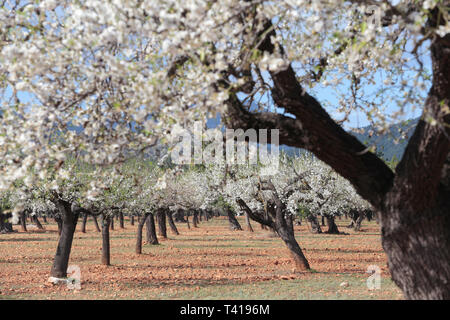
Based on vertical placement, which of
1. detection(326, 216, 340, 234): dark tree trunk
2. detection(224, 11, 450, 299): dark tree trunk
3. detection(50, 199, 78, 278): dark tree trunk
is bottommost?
detection(326, 216, 340, 234): dark tree trunk

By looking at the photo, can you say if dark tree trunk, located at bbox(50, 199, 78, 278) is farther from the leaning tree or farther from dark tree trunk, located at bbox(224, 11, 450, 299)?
dark tree trunk, located at bbox(224, 11, 450, 299)

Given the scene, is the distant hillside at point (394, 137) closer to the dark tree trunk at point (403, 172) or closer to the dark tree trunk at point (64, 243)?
the dark tree trunk at point (403, 172)

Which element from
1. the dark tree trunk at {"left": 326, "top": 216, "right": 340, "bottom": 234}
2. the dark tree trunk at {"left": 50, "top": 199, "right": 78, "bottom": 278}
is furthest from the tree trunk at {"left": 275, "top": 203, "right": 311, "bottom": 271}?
the dark tree trunk at {"left": 326, "top": 216, "right": 340, "bottom": 234}

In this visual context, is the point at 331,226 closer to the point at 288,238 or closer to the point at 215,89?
the point at 288,238

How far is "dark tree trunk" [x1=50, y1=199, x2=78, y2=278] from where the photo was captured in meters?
17.6

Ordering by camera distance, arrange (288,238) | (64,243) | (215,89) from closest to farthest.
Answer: (215,89), (64,243), (288,238)

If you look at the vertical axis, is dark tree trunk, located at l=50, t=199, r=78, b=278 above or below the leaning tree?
below

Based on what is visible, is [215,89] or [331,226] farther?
[331,226]

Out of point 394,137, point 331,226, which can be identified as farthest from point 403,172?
point 331,226

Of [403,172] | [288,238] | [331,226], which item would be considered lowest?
[331,226]

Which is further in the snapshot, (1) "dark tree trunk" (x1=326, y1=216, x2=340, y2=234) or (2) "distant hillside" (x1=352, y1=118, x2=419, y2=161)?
(1) "dark tree trunk" (x1=326, y1=216, x2=340, y2=234)

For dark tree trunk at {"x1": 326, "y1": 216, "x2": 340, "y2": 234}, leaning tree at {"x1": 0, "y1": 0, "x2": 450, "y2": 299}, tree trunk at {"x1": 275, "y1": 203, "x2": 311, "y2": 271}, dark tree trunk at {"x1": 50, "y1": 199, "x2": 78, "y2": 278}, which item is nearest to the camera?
leaning tree at {"x1": 0, "y1": 0, "x2": 450, "y2": 299}

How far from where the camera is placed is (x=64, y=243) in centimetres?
1772

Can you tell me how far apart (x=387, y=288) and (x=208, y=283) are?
21.4ft
